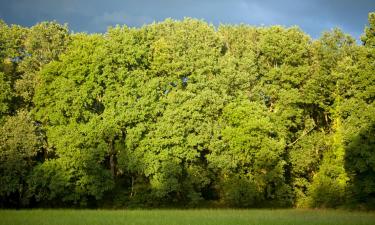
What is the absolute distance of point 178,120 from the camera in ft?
156

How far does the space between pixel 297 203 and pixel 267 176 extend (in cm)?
606

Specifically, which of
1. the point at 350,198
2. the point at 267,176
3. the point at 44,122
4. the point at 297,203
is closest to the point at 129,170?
the point at 44,122

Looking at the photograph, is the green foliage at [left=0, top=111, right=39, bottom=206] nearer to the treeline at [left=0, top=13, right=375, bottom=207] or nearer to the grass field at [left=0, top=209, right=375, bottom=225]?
the treeline at [left=0, top=13, right=375, bottom=207]

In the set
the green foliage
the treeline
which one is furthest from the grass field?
the treeline

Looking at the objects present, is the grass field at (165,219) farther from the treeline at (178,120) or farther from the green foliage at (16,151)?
the treeline at (178,120)

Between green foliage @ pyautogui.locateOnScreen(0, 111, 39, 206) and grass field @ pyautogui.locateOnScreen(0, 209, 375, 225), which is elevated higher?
green foliage @ pyautogui.locateOnScreen(0, 111, 39, 206)

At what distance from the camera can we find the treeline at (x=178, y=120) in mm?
46000

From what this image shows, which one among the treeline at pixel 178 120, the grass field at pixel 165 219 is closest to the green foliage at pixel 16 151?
the treeline at pixel 178 120

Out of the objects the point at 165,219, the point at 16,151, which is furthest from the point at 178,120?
the point at 165,219

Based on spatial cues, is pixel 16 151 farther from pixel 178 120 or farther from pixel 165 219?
pixel 165 219

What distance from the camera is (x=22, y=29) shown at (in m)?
50.8

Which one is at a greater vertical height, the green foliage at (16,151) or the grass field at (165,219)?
the green foliage at (16,151)

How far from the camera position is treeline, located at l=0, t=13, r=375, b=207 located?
46.0m

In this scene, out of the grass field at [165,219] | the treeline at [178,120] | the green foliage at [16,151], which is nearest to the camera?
the grass field at [165,219]
